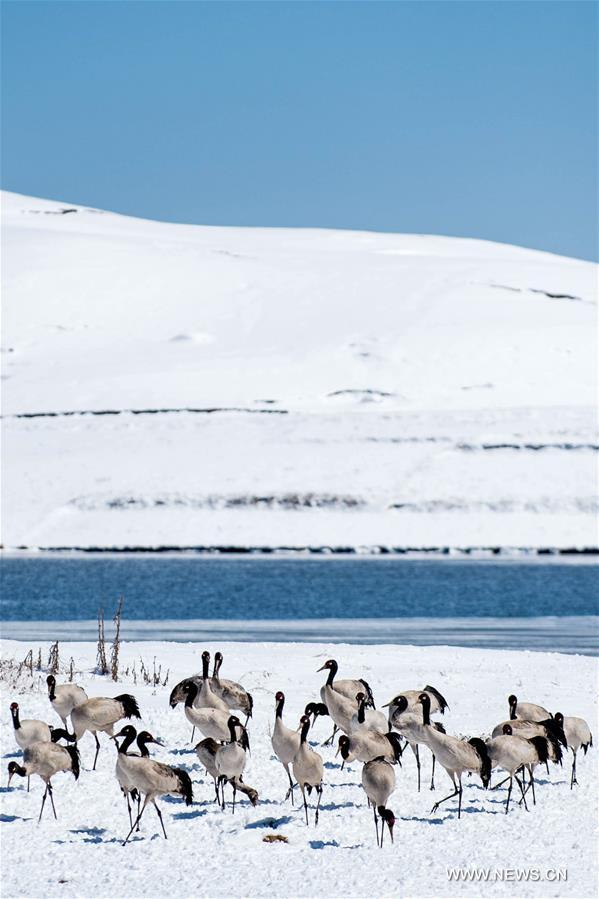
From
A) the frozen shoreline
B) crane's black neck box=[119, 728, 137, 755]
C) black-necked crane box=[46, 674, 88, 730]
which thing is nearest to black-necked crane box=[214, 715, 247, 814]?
crane's black neck box=[119, 728, 137, 755]

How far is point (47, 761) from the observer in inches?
434

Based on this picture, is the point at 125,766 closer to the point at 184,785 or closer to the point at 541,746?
the point at 184,785

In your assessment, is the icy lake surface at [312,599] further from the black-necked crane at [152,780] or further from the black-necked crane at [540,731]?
the black-necked crane at [152,780]

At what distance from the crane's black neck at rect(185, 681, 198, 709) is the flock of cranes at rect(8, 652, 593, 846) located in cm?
2

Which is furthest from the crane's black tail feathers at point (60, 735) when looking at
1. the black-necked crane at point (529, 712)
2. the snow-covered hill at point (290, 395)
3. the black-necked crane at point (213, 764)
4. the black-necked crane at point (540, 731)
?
the snow-covered hill at point (290, 395)

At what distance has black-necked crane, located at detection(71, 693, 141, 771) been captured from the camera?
482 inches

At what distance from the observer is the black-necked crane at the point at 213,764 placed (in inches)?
452

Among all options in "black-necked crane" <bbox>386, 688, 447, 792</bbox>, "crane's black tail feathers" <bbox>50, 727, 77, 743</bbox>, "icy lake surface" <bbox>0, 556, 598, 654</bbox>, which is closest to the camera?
"crane's black tail feathers" <bbox>50, 727, 77, 743</bbox>

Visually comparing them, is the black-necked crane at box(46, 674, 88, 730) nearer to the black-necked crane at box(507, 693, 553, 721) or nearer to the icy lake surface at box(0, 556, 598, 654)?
the black-necked crane at box(507, 693, 553, 721)

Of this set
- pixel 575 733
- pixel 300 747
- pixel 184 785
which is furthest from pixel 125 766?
pixel 575 733

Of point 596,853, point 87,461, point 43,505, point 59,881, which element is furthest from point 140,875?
point 87,461

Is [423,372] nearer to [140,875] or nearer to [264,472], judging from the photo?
[264,472]

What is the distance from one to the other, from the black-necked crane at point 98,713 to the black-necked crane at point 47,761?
1003 millimetres

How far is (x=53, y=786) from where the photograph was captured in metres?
12.0
